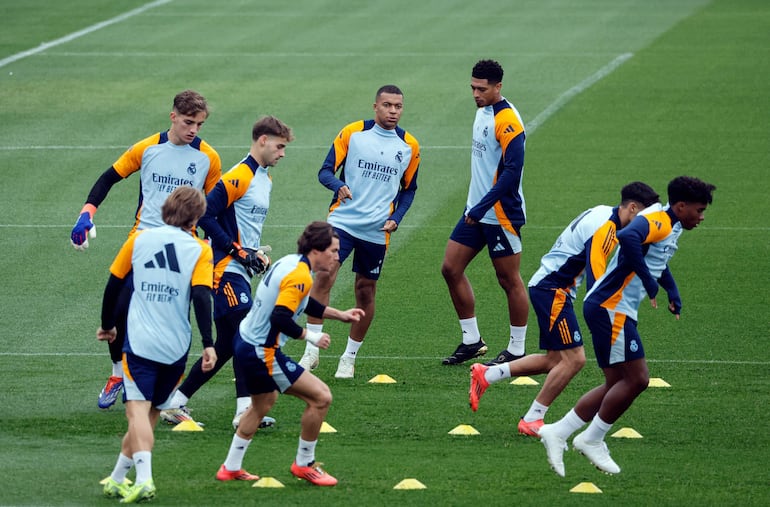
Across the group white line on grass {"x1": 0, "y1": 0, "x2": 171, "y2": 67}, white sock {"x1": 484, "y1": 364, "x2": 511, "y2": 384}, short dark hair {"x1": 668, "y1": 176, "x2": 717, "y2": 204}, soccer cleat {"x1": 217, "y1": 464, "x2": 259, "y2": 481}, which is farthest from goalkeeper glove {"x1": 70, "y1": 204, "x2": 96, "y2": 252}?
white line on grass {"x1": 0, "y1": 0, "x2": 171, "y2": 67}

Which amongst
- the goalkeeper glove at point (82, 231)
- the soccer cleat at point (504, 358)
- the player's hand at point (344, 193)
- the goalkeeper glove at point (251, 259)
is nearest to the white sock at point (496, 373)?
the soccer cleat at point (504, 358)

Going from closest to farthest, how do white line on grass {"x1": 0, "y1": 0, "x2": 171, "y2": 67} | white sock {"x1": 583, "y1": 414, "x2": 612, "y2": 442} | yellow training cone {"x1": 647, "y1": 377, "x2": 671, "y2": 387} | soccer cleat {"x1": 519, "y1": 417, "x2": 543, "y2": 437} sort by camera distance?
white sock {"x1": 583, "y1": 414, "x2": 612, "y2": 442} < soccer cleat {"x1": 519, "y1": 417, "x2": 543, "y2": 437} < yellow training cone {"x1": 647, "y1": 377, "x2": 671, "y2": 387} < white line on grass {"x1": 0, "y1": 0, "x2": 171, "y2": 67}

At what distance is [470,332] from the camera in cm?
1197

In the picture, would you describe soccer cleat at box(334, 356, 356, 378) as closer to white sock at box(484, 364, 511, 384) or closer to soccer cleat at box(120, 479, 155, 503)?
white sock at box(484, 364, 511, 384)

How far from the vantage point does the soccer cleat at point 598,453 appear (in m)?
8.97

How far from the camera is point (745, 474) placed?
8.95m

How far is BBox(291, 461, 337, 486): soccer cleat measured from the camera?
8.66 metres

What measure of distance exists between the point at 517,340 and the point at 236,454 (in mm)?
3815

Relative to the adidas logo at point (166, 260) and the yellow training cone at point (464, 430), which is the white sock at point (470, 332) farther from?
the adidas logo at point (166, 260)

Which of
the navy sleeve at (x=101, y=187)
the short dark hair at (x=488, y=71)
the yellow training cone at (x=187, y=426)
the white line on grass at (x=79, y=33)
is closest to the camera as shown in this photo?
the yellow training cone at (x=187, y=426)

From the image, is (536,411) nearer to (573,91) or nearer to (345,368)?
(345,368)

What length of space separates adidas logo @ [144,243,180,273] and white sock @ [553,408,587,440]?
2678 mm

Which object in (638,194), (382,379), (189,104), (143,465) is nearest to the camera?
(143,465)

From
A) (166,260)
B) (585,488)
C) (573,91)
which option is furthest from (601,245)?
(573,91)
